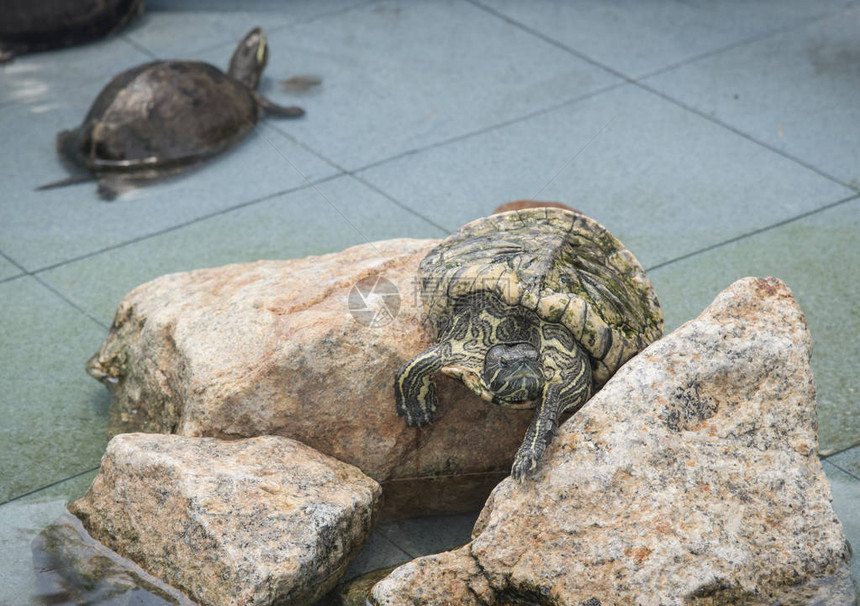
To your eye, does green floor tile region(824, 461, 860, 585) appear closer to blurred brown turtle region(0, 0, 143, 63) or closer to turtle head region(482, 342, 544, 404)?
turtle head region(482, 342, 544, 404)

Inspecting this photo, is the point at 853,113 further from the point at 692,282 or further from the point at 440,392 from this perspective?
the point at 440,392

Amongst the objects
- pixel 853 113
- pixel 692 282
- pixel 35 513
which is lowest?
pixel 35 513

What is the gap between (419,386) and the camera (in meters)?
3.29

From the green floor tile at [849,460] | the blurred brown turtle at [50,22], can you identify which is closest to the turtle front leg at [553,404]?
the green floor tile at [849,460]

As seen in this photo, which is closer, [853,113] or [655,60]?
[853,113]

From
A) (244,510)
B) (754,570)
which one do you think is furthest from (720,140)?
(244,510)

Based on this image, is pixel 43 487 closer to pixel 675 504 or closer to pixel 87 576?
pixel 87 576

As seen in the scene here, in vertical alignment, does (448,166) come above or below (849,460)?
above

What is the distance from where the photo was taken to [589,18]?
717 cm

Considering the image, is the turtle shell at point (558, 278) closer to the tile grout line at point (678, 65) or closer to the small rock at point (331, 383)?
the small rock at point (331, 383)

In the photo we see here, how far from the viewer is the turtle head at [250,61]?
20.9 ft

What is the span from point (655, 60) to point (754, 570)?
14.7 ft
